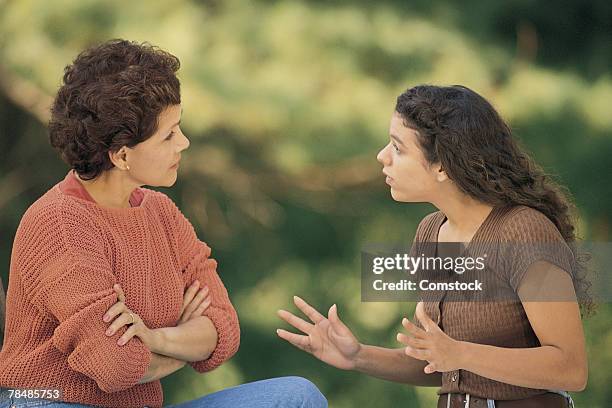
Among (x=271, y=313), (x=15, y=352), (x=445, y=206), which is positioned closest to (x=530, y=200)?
(x=445, y=206)

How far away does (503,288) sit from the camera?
90.2 inches

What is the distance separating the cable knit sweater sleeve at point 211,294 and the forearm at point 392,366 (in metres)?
0.33

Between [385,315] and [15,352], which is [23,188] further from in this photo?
[15,352]

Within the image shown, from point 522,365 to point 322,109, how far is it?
1899mm

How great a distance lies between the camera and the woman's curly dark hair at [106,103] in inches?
85.1

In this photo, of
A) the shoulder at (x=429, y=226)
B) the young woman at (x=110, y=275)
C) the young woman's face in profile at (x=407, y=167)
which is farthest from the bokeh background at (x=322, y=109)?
the young woman at (x=110, y=275)

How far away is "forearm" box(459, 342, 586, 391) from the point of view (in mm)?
2113

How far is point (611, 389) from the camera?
3.81m

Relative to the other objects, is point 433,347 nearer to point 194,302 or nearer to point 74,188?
point 194,302

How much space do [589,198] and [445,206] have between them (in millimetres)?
1613

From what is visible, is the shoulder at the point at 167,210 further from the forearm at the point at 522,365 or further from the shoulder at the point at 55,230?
the forearm at the point at 522,365

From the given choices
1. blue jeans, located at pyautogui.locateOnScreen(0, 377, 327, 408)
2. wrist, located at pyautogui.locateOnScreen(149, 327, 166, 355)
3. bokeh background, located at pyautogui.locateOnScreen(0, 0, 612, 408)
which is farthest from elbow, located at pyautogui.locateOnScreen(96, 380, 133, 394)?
bokeh background, located at pyautogui.locateOnScreen(0, 0, 612, 408)

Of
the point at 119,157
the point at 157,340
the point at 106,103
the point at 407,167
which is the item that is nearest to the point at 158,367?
the point at 157,340

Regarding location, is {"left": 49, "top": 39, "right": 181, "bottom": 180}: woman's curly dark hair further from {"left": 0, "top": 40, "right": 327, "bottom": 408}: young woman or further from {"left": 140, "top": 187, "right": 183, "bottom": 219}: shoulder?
{"left": 140, "top": 187, "right": 183, "bottom": 219}: shoulder
